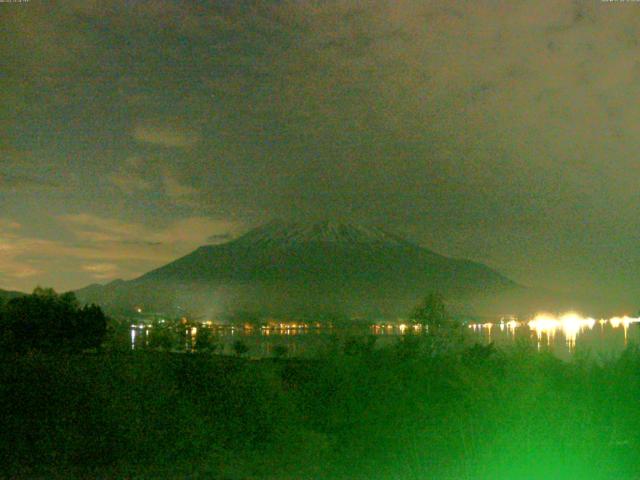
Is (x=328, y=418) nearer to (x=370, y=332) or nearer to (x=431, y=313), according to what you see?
(x=431, y=313)

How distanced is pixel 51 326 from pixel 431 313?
20738mm

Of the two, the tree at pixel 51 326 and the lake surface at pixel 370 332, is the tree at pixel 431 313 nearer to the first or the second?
the lake surface at pixel 370 332

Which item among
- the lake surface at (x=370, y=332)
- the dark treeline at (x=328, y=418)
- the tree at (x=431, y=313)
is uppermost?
the tree at (x=431, y=313)

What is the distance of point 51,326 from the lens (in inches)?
1606

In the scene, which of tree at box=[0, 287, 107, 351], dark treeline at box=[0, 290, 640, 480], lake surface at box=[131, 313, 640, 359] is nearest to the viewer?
dark treeline at box=[0, 290, 640, 480]

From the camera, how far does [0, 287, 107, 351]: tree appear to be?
39594 millimetres

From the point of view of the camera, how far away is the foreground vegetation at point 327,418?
10.3 m

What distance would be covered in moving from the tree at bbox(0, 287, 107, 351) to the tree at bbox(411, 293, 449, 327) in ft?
58.9

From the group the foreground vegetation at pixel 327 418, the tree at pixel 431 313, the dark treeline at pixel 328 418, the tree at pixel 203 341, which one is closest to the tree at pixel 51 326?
the tree at pixel 203 341

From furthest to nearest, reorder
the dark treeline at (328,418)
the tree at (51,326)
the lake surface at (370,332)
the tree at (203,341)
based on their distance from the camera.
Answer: the tree at (203,341), the tree at (51,326), the lake surface at (370,332), the dark treeline at (328,418)

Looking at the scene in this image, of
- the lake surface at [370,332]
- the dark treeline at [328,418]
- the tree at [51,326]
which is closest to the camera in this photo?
the dark treeline at [328,418]

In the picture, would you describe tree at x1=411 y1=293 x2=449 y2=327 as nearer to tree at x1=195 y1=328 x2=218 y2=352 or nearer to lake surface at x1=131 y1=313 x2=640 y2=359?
lake surface at x1=131 y1=313 x2=640 y2=359

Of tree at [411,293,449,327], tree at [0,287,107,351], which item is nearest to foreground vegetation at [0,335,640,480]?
tree at [411,293,449,327]

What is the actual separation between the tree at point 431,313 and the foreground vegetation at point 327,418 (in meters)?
17.8
